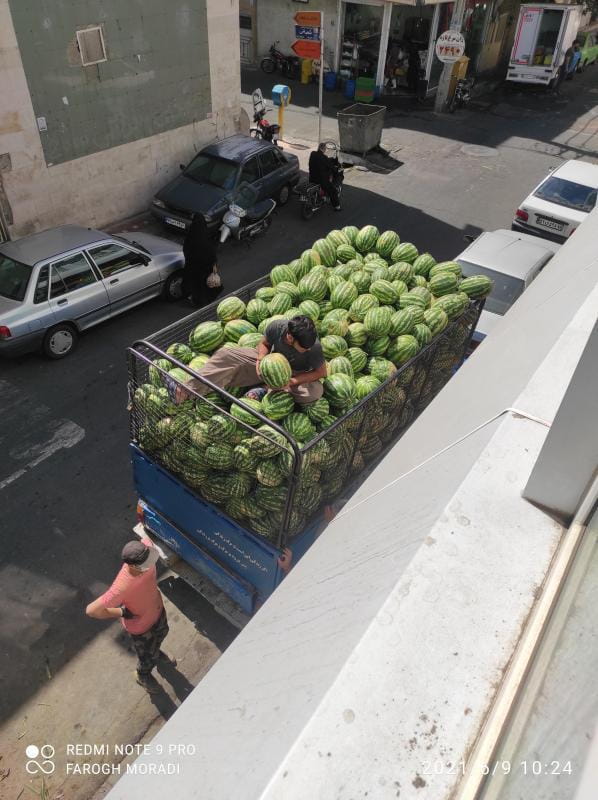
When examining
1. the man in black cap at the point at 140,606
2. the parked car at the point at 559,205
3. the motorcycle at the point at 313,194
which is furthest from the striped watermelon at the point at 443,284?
the motorcycle at the point at 313,194

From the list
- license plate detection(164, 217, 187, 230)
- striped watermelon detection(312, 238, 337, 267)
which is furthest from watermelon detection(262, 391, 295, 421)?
license plate detection(164, 217, 187, 230)

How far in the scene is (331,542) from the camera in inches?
102

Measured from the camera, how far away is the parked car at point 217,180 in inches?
500

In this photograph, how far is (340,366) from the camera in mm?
5457

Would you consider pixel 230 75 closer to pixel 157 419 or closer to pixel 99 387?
pixel 99 387

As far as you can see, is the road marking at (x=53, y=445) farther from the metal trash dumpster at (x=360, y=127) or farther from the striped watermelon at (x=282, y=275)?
the metal trash dumpster at (x=360, y=127)

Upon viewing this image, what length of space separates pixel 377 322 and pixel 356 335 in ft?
0.86

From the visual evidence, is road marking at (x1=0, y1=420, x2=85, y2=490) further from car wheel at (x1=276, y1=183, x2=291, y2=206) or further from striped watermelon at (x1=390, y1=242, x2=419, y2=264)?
car wheel at (x1=276, y1=183, x2=291, y2=206)

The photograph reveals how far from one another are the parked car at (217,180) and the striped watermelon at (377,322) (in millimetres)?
7608

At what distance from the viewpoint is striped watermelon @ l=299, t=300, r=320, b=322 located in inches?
241

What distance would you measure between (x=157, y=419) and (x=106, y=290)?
4.92m

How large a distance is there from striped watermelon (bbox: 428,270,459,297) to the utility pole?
2015 centimetres

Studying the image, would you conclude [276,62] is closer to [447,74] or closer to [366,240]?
[447,74]

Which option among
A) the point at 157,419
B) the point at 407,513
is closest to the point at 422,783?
the point at 407,513
